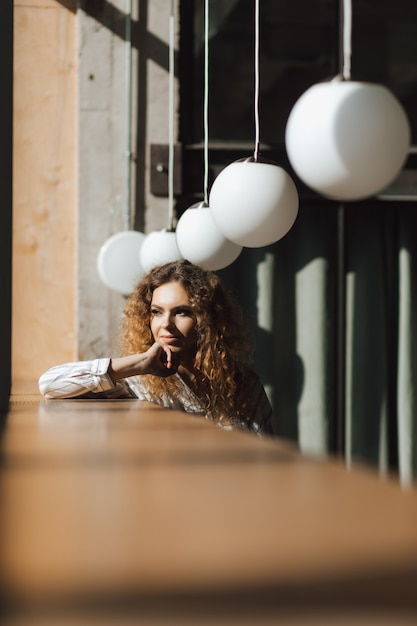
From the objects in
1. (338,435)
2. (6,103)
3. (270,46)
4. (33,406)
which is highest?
(270,46)

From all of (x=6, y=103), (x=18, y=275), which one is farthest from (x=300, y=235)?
(x=6, y=103)

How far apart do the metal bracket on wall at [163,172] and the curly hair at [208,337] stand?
1.39 m

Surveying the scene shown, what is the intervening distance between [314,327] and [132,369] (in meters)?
2.31

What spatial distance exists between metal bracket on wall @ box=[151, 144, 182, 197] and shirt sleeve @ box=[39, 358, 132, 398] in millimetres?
1926

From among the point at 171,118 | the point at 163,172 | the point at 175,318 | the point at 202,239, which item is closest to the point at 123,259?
the point at 163,172

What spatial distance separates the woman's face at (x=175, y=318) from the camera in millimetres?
3621

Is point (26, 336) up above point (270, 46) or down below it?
below

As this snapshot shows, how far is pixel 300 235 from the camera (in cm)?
541

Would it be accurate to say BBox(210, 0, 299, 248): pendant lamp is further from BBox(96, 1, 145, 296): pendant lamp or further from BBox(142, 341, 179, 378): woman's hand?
BBox(96, 1, 145, 296): pendant lamp

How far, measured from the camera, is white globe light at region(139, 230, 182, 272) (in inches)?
159

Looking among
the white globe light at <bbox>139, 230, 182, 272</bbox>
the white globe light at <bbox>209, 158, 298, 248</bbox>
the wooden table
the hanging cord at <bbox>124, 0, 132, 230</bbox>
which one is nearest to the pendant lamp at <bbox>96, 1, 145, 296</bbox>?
the hanging cord at <bbox>124, 0, 132, 230</bbox>

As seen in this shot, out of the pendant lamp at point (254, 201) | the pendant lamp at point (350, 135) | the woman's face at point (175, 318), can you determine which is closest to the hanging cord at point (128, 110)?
the woman's face at point (175, 318)

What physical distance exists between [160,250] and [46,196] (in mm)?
1467

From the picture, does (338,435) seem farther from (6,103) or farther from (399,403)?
(6,103)
